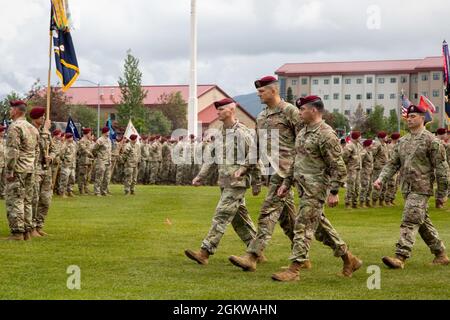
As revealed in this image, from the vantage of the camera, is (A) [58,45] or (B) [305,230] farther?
(A) [58,45]

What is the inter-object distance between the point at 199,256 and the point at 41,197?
4.34 meters

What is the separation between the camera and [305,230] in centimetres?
878

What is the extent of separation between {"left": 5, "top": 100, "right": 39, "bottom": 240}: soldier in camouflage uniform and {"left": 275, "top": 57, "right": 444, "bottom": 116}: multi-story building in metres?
101

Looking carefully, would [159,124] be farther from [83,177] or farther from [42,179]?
[42,179]

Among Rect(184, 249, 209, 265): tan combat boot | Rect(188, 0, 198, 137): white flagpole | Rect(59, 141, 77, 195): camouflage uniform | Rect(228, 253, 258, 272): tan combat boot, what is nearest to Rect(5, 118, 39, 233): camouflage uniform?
Rect(184, 249, 209, 265): tan combat boot

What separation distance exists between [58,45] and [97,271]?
29.2 feet

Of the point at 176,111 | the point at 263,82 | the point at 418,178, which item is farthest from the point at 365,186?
the point at 176,111

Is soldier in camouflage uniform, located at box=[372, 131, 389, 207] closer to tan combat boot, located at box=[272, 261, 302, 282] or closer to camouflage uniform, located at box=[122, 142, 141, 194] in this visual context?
camouflage uniform, located at box=[122, 142, 141, 194]

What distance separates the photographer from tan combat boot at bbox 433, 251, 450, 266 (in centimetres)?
1033

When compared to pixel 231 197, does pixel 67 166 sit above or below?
above

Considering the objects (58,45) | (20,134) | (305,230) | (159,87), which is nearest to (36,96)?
(159,87)

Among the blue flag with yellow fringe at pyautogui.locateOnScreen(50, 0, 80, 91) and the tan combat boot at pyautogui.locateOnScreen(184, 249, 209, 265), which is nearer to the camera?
the tan combat boot at pyautogui.locateOnScreen(184, 249, 209, 265)

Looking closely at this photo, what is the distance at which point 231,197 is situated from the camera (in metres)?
10.1
